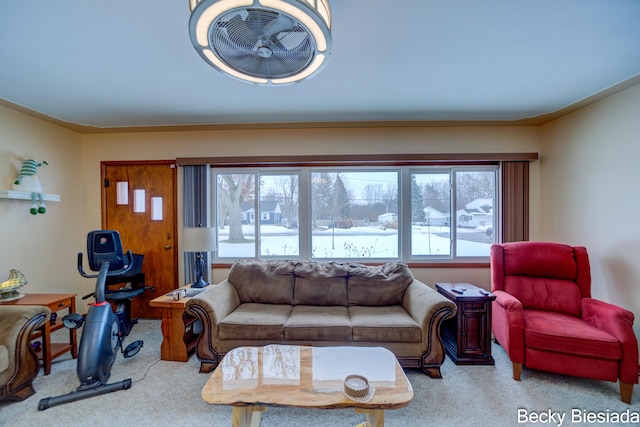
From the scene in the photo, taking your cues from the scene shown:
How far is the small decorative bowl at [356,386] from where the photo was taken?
1.39m

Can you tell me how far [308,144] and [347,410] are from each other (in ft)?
9.40

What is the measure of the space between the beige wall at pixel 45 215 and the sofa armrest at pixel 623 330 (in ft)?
18.5

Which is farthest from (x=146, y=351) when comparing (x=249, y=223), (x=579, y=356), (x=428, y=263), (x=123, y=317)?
(x=579, y=356)

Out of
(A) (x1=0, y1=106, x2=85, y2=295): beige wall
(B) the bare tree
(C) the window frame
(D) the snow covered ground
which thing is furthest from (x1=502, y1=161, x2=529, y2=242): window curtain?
(A) (x1=0, y1=106, x2=85, y2=295): beige wall

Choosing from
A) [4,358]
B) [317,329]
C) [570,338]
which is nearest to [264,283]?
[317,329]

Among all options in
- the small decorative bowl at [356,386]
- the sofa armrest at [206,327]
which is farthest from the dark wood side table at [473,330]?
the sofa armrest at [206,327]

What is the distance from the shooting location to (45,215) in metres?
3.14

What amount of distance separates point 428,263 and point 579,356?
1.62 m

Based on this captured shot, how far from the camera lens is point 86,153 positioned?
11.9 feet

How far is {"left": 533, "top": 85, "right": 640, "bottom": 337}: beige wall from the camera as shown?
240cm

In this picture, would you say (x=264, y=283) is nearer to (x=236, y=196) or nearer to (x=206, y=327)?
(x=206, y=327)

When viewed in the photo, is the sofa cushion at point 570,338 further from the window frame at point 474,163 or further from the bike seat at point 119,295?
the bike seat at point 119,295

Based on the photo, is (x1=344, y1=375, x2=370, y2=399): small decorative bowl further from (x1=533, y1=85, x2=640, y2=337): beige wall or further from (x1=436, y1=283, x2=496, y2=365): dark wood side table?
(x1=533, y1=85, x2=640, y2=337): beige wall

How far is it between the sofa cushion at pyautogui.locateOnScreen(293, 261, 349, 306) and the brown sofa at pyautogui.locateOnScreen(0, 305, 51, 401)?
2159 mm
